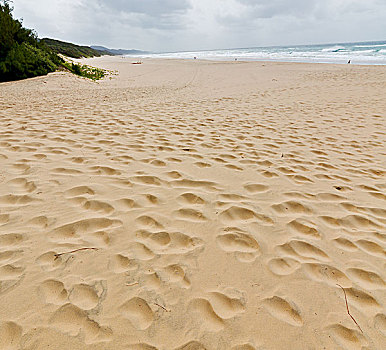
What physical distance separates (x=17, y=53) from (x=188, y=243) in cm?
1602

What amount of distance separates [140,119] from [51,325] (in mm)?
5348

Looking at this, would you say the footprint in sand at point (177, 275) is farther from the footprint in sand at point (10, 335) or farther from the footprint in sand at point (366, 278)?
the footprint in sand at point (366, 278)

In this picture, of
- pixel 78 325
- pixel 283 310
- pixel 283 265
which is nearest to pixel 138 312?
pixel 78 325

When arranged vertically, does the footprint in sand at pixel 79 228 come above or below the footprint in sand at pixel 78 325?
above

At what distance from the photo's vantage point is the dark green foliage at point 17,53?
41.8ft

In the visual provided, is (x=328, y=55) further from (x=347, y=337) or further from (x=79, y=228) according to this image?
(x=79, y=228)

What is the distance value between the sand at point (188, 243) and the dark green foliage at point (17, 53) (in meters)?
11.4

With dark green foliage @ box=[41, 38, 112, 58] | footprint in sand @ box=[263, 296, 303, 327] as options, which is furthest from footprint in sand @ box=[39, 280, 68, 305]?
dark green foliage @ box=[41, 38, 112, 58]

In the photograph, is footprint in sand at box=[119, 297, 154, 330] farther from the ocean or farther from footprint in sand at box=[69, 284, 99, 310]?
the ocean

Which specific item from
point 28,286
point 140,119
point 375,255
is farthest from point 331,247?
point 140,119

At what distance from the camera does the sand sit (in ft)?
5.00

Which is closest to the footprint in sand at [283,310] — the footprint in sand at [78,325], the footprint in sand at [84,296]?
the footprint in sand at [78,325]

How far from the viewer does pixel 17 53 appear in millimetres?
13102

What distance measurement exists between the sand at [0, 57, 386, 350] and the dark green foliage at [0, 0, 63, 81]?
11367 mm
